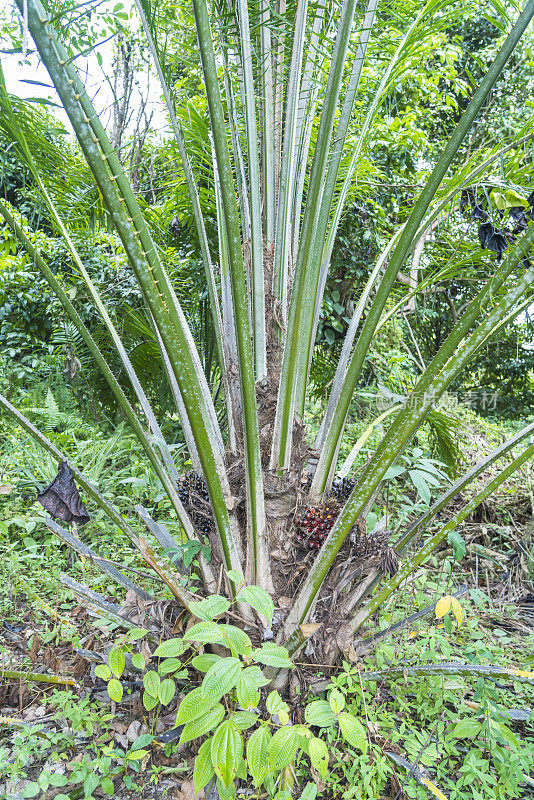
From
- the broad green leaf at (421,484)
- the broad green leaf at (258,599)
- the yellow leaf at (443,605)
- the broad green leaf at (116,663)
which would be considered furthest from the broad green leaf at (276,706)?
the broad green leaf at (421,484)

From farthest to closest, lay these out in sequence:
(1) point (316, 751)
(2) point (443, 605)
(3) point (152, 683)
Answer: (2) point (443, 605)
(3) point (152, 683)
(1) point (316, 751)

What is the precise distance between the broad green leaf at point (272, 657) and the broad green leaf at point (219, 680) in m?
0.08

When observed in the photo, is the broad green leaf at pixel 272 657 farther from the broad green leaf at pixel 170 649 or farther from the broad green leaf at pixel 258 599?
the broad green leaf at pixel 170 649

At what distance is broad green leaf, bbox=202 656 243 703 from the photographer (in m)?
0.77

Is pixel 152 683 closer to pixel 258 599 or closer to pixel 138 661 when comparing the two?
pixel 138 661

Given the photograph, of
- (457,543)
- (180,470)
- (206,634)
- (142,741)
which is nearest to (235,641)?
(206,634)

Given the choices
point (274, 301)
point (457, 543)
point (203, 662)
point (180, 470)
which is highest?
point (274, 301)

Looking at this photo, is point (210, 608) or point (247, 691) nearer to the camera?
point (247, 691)

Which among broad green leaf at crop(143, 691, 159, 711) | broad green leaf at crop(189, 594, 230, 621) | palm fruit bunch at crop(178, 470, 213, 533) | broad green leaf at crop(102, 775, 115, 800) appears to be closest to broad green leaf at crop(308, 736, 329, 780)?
broad green leaf at crop(189, 594, 230, 621)

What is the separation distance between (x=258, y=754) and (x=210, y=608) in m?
0.25

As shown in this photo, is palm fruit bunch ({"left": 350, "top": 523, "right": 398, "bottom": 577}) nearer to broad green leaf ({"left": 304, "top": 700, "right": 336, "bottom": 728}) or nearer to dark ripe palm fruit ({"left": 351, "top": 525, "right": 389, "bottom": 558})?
dark ripe palm fruit ({"left": 351, "top": 525, "right": 389, "bottom": 558})

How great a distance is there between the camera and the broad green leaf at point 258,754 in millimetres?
810

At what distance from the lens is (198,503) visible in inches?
53.7

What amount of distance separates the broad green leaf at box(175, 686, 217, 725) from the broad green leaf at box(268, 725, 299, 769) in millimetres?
132
